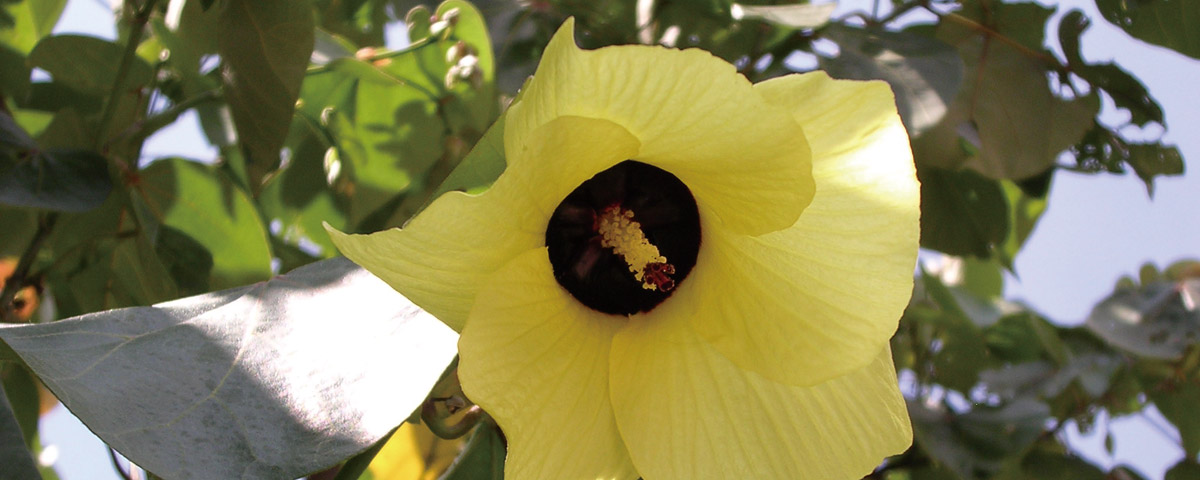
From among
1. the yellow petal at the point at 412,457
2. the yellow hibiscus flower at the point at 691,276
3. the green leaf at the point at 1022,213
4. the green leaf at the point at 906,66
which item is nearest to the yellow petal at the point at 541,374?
the yellow hibiscus flower at the point at 691,276

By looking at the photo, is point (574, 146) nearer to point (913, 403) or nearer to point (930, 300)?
point (913, 403)

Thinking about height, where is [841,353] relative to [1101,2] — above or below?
above

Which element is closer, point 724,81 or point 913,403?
point 724,81

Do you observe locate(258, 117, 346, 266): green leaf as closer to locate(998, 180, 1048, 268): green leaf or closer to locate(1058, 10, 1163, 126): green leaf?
locate(1058, 10, 1163, 126): green leaf

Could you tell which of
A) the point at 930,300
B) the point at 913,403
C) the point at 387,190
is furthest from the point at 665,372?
the point at 930,300

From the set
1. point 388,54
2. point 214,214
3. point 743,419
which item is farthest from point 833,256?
point 214,214

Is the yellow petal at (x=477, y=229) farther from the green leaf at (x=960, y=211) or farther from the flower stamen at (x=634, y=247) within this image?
the green leaf at (x=960, y=211)

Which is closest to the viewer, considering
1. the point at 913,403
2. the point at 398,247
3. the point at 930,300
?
the point at 398,247
